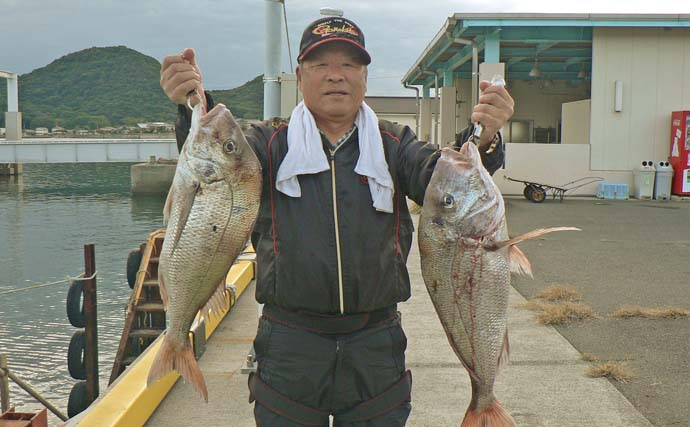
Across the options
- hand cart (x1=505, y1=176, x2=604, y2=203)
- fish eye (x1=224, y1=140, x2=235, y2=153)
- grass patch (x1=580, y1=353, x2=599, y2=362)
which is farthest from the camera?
hand cart (x1=505, y1=176, x2=604, y2=203)

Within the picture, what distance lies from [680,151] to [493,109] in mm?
18322

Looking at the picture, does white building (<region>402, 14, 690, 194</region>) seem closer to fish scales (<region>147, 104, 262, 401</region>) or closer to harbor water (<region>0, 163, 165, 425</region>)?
harbor water (<region>0, 163, 165, 425</region>)

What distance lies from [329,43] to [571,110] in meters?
23.0

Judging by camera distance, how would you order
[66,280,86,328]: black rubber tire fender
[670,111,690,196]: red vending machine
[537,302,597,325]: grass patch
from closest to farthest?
[537,302,597,325]: grass patch, [66,280,86,328]: black rubber tire fender, [670,111,690,196]: red vending machine

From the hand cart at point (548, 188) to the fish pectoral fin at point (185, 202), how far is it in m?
16.2

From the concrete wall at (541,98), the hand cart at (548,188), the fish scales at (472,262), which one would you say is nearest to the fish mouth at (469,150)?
the fish scales at (472,262)

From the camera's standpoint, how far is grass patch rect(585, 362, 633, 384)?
16.7ft

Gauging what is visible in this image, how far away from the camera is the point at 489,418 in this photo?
2562 millimetres

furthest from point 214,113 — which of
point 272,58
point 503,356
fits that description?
point 272,58

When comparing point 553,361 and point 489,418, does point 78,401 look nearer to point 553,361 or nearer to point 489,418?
point 553,361

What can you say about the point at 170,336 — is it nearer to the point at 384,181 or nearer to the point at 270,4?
the point at 384,181

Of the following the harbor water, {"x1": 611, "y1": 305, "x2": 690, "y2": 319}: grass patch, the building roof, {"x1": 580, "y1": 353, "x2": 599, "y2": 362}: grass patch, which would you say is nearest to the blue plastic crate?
the building roof

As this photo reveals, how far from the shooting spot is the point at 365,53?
8.75ft

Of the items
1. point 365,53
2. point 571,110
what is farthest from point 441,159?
point 571,110
